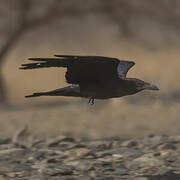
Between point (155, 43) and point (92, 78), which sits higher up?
point (155, 43)

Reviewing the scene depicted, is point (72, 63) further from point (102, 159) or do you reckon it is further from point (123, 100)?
point (123, 100)

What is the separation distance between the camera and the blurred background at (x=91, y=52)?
10709 mm

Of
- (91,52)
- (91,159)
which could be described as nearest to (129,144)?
(91,159)

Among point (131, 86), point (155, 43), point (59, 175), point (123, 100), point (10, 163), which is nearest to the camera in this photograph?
point (131, 86)

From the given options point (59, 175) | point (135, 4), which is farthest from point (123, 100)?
point (59, 175)

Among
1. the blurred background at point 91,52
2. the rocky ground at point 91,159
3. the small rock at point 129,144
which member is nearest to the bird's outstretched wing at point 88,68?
the rocky ground at point 91,159

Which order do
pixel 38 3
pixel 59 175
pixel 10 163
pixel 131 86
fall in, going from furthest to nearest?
pixel 38 3
pixel 10 163
pixel 59 175
pixel 131 86

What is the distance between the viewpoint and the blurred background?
35.1 ft

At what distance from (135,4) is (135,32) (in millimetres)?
909

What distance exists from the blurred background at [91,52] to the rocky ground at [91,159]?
2841mm

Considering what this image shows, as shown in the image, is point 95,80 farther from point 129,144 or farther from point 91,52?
point 91,52

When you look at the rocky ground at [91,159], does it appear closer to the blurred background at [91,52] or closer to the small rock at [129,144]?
the small rock at [129,144]

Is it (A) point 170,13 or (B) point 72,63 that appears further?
(A) point 170,13

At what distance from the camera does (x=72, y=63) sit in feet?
13.9
